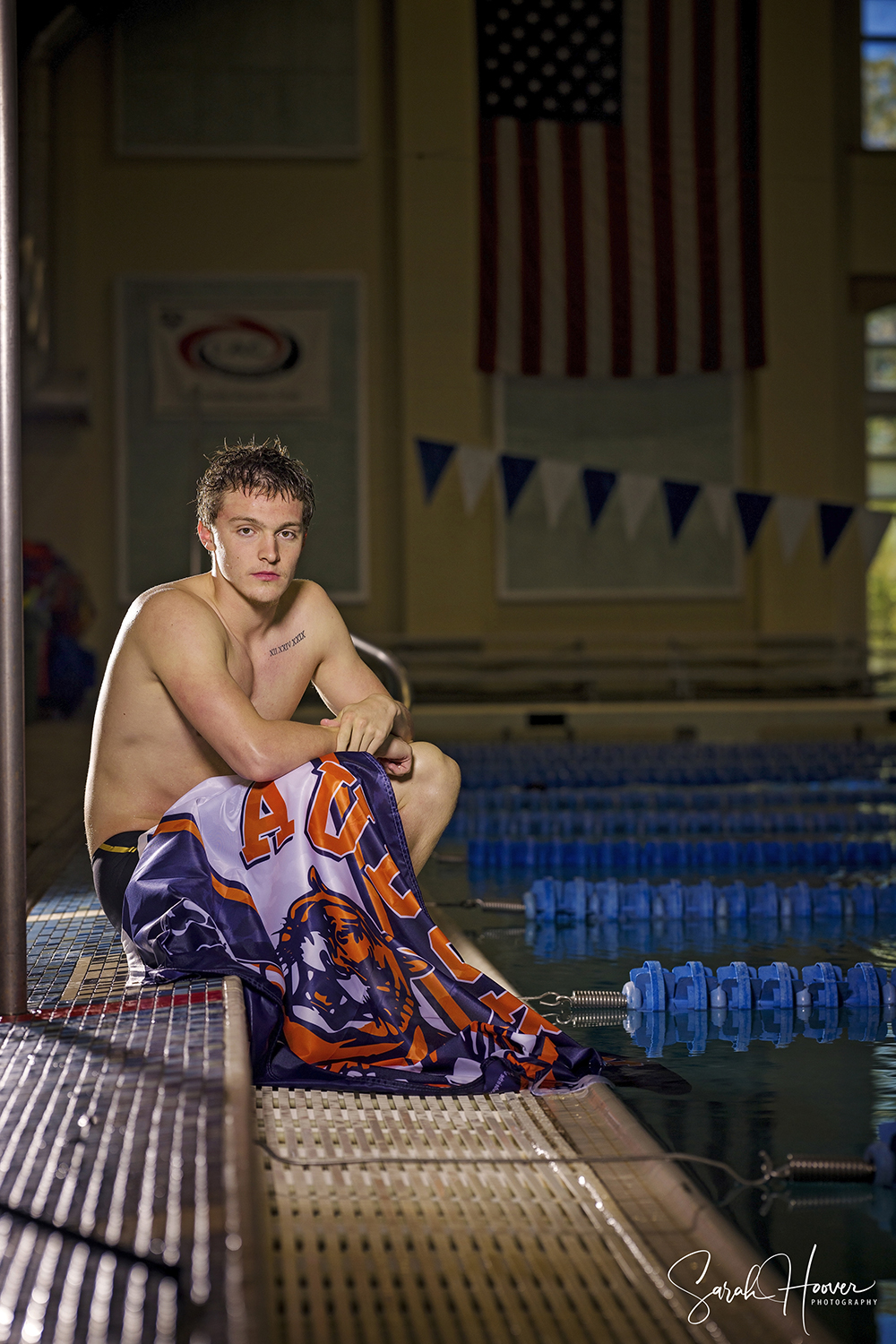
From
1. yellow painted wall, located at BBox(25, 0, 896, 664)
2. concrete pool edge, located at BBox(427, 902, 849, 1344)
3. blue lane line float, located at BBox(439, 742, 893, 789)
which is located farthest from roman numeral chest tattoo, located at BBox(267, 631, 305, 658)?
yellow painted wall, located at BBox(25, 0, 896, 664)

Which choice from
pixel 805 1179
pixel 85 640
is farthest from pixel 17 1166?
pixel 85 640

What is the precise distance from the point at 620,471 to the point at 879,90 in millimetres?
4436

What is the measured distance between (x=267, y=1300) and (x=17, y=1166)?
0.45 meters

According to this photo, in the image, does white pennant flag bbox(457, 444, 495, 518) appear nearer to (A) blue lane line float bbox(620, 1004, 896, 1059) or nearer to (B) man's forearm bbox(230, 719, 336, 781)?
(A) blue lane line float bbox(620, 1004, 896, 1059)

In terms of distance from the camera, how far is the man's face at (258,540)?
7.22 ft

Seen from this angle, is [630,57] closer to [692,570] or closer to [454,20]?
[454,20]

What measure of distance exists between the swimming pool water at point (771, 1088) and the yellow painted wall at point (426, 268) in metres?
8.14

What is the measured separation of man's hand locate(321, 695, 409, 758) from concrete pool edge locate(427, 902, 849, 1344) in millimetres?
664

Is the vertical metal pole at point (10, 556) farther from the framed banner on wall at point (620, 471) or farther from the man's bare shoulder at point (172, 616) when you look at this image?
the framed banner on wall at point (620, 471)

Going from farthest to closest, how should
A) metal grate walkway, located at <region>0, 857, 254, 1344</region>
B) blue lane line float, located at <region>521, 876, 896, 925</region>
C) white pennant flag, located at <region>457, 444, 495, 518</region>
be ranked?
1. white pennant flag, located at <region>457, 444, 495, 518</region>
2. blue lane line float, located at <region>521, 876, 896, 925</region>
3. metal grate walkway, located at <region>0, 857, 254, 1344</region>

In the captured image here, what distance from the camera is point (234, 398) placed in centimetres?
1127

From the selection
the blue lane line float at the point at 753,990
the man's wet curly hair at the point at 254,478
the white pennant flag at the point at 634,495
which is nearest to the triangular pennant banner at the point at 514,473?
the white pennant flag at the point at 634,495

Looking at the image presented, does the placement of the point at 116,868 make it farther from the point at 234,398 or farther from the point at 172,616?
Answer: the point at 234,398

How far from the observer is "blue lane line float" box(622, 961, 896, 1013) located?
8.39 feet
